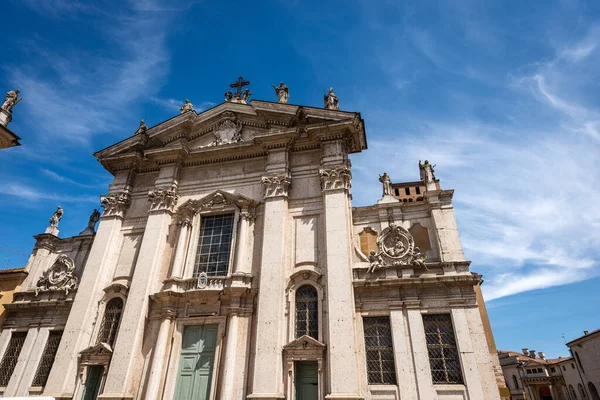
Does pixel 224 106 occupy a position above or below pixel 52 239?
above

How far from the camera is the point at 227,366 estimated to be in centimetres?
1138

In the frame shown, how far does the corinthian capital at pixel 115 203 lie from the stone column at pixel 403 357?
40.9 feet

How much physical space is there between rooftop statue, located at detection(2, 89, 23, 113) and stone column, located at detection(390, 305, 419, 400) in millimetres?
16567

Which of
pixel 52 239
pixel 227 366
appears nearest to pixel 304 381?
pixel 227 366

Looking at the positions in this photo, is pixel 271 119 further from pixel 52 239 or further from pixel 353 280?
pixel 52 239

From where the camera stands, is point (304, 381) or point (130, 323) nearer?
point (304, 381)

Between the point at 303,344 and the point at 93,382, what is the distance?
26.4 ft

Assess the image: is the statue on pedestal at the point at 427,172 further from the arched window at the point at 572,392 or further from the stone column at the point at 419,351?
the arched window at the point at 572,392

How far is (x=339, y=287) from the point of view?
38.0 feet

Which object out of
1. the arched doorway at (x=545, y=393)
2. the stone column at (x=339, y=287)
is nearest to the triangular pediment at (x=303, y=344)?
the stone column at (x=339, y=287)

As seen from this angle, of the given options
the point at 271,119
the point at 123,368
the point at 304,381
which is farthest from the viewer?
the point at 271,119

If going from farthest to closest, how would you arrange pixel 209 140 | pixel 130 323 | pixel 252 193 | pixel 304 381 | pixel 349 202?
pixel 209 140 → pixel 252 193 → pixel 349 202 → pixel 130 323 → pixel 304 381

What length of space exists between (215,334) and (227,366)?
1.37 meters

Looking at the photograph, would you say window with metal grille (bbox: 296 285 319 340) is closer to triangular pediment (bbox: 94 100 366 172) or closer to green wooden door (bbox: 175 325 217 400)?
green wooden door (bbox: 175 325 217 400)
